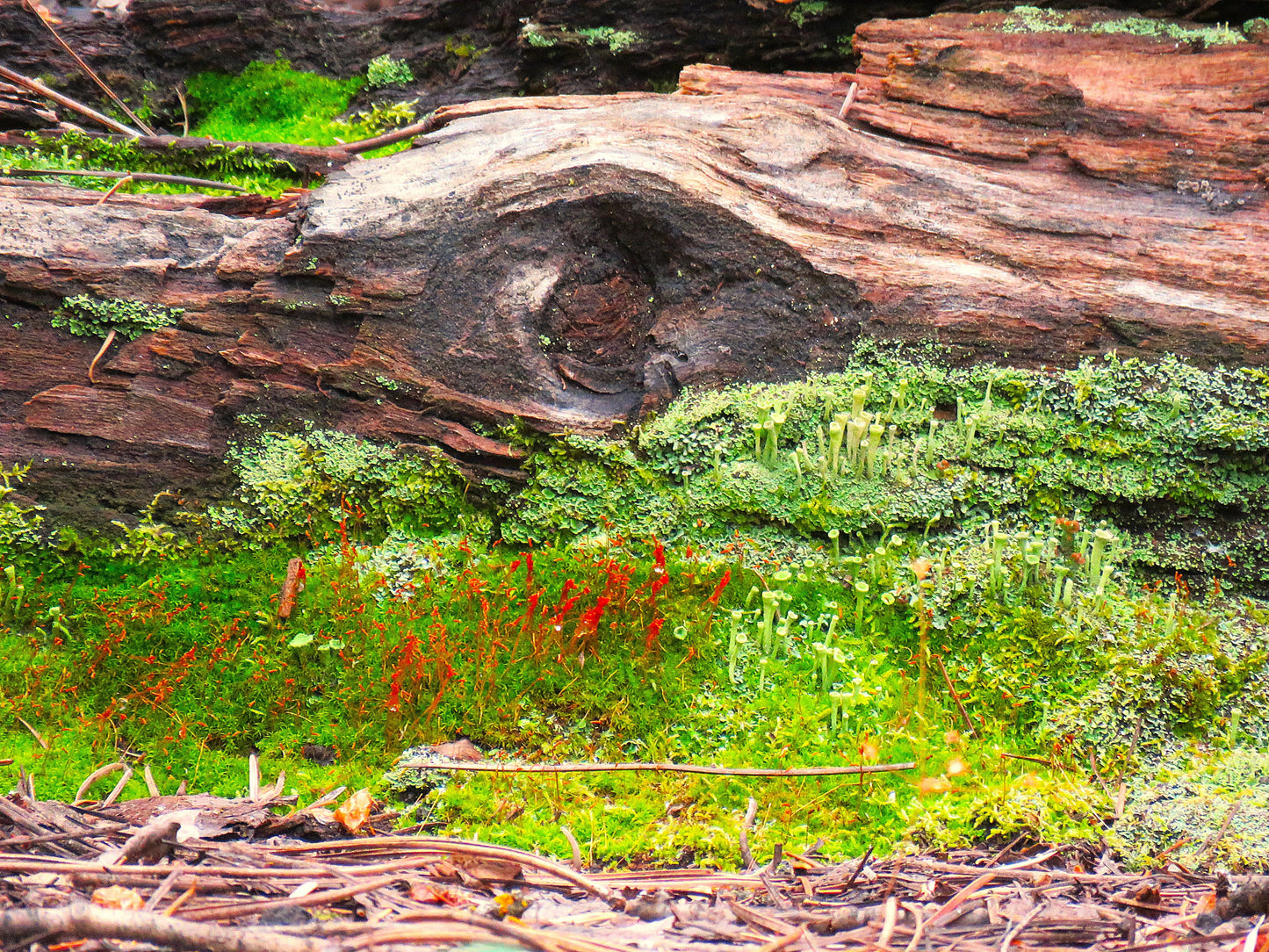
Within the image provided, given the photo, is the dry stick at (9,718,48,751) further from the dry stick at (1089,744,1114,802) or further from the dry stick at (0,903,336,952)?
the dry stick at (1089,744,1114,802)

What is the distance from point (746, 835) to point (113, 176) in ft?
22.5

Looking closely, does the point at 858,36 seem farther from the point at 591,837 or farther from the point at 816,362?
the point at 591,837

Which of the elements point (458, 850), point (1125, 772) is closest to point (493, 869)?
point (458, 850)

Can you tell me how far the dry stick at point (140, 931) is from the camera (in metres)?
2.09

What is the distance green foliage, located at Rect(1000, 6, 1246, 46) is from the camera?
23.2ft

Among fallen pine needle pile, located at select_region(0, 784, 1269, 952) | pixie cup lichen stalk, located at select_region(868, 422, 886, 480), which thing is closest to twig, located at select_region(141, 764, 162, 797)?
fallen pine needle pile, located at select_region(0, 784, 1269, 952)

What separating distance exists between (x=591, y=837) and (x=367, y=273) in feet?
12.9

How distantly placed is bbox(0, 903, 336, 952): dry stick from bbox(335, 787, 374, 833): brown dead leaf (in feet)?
5.24

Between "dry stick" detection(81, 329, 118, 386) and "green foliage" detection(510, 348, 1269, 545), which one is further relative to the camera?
"dry stick" detection(81, 329, 118, 386)

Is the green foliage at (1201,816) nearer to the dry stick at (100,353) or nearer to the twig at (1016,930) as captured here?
the twig at (1016,930)

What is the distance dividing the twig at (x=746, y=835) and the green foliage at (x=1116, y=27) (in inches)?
254

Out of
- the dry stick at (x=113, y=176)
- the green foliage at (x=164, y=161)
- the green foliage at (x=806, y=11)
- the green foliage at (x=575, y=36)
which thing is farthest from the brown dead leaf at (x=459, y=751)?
the green foliage at (x=806, y=11)

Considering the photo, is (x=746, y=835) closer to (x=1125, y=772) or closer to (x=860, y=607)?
(x=860, y=607)

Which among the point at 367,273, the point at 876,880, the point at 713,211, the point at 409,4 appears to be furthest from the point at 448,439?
the point at 409,4
